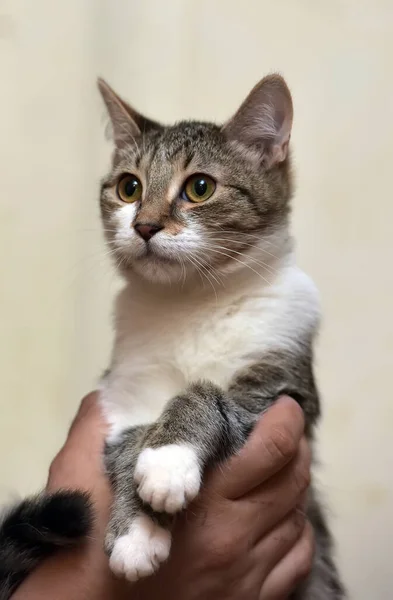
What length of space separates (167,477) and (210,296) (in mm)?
415

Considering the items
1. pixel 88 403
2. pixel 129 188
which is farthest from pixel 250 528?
pixel 129 188

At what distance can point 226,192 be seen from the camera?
3.48 feet

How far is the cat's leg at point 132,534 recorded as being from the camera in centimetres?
70

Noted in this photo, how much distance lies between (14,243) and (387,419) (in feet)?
4.16

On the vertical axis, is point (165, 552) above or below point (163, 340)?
below

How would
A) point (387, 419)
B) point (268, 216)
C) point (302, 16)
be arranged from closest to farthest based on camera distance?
1. point (268, 216)
2. point (387, 419)
3. point (302, 16)

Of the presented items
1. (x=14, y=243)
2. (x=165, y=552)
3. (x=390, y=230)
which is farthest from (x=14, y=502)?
(x=390, y=230)

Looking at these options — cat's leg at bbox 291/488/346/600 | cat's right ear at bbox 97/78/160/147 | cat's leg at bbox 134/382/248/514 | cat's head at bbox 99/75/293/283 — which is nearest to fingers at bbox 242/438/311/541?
cat's leg at bbox 134/382/248/514

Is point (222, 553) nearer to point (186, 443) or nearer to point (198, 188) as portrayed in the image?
point (186, 443)

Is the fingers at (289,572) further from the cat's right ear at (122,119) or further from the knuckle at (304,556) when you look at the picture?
the cat's right ear at (122,119)

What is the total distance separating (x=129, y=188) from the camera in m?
1.16

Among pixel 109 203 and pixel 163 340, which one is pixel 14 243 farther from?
pixel 163 340

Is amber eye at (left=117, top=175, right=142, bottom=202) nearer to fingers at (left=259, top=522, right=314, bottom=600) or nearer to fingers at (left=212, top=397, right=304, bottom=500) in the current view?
fingers at (left=212, top=397, right=304, bottom=500)

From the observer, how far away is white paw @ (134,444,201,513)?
707 mm
